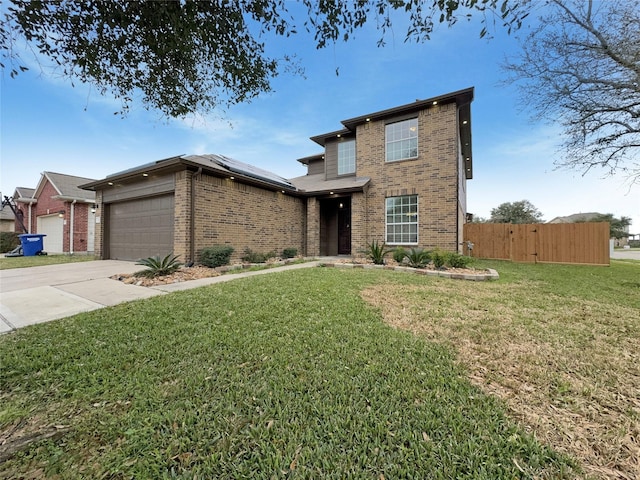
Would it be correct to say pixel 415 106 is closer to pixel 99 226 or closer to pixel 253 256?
pixel 253 256

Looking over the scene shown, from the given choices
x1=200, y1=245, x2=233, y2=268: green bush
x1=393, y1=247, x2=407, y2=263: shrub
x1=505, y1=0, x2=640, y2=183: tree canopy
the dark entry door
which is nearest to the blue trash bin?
x1=200, y1=245, x2=233, y2=268: green bush

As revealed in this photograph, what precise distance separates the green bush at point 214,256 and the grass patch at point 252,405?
4.78m

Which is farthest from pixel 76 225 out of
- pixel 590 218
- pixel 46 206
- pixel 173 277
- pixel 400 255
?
pixel 590 218

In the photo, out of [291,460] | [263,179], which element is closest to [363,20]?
[291,460]

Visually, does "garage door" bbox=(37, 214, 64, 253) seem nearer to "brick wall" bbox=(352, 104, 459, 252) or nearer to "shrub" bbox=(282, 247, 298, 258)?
"shrub" bbox=(282, 247, 298, 258)

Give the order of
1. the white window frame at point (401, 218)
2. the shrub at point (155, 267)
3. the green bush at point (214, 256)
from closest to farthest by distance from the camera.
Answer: the shrub at point (155, 267), the green bush at point (214, 256), the white window frame at point (401, 218)

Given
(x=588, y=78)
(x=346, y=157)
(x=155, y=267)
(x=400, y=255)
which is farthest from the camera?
(x=346, y=157)

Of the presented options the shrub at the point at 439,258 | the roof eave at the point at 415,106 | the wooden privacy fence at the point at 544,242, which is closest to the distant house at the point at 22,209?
the roof eave at the point at 415,106

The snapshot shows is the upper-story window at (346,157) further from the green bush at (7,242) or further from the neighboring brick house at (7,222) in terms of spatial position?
the neighboring brick house at (7,222)

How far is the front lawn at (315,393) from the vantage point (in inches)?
59.0

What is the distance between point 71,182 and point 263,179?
53.3ft

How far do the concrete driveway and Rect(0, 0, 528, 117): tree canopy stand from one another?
335 cm

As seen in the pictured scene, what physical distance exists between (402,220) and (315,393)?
10080 mm

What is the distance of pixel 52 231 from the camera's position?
55.5 ft
